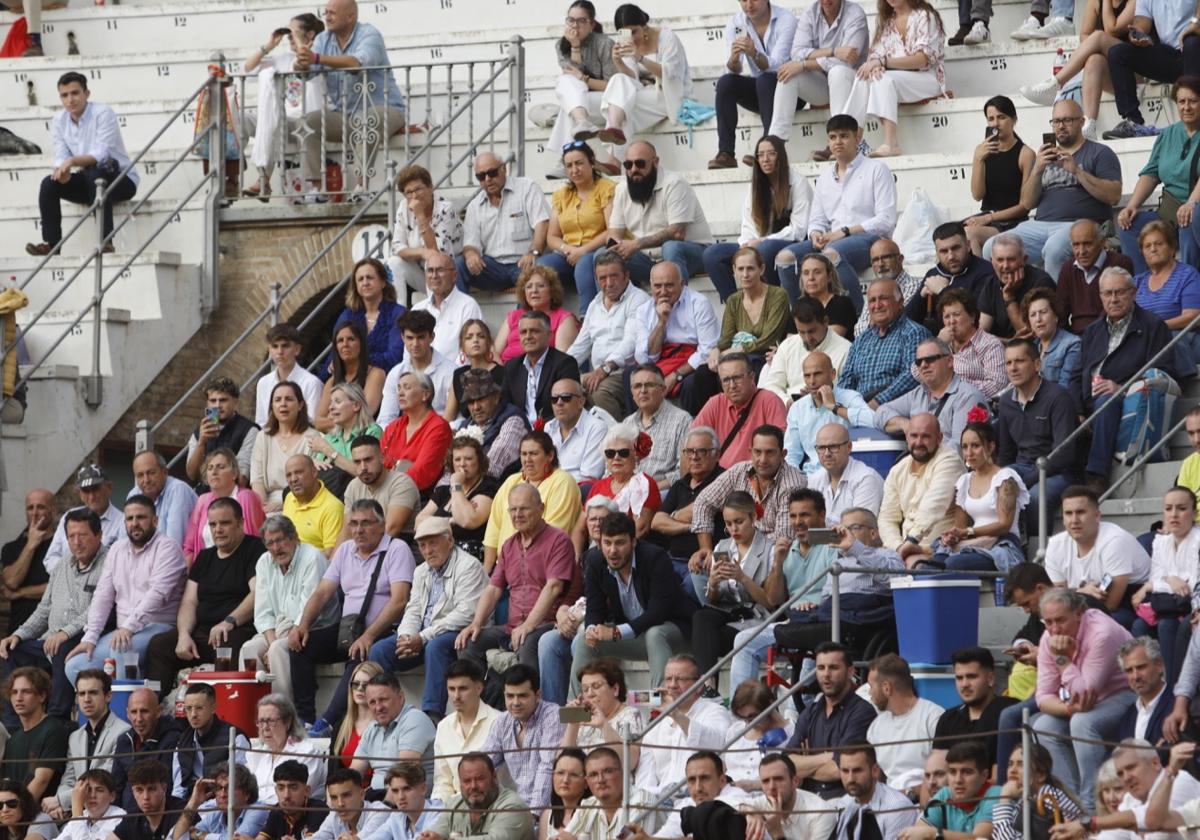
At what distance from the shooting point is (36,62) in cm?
2131

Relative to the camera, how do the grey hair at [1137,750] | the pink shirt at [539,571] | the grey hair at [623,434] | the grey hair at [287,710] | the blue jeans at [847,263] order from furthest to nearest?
the blue jeans at [847,263] → the grey hair at [623,434] → the pink shirt at [539,571] → the grey hair at [287,710] → the grey hair at [1137,750]

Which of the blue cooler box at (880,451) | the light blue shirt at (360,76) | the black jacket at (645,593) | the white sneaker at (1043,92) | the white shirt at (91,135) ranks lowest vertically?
the black jacket at (645,593)

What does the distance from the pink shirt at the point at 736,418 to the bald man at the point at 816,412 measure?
0.11 meters

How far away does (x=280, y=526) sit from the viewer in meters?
15.2

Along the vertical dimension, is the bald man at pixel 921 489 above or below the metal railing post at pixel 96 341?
below

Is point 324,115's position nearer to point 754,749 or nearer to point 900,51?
point 900,51

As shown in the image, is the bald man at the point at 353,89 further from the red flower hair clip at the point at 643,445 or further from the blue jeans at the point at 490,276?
the red flower hair clip at the point at 643,445

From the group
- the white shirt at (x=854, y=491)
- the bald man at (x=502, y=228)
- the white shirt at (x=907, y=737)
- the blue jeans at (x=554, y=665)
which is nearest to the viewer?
the white shirt at (x=907, y=737)

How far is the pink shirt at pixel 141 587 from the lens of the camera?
15594 millimetres

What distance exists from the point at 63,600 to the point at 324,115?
4327mm

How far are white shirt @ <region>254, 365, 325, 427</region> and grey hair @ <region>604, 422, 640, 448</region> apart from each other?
8.19 ft

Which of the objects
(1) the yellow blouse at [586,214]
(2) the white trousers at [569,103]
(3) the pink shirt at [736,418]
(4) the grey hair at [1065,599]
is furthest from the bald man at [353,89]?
(4) the grey hair at [1065,599]

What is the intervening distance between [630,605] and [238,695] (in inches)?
88.1

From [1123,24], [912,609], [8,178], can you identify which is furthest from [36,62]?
[912,609]
